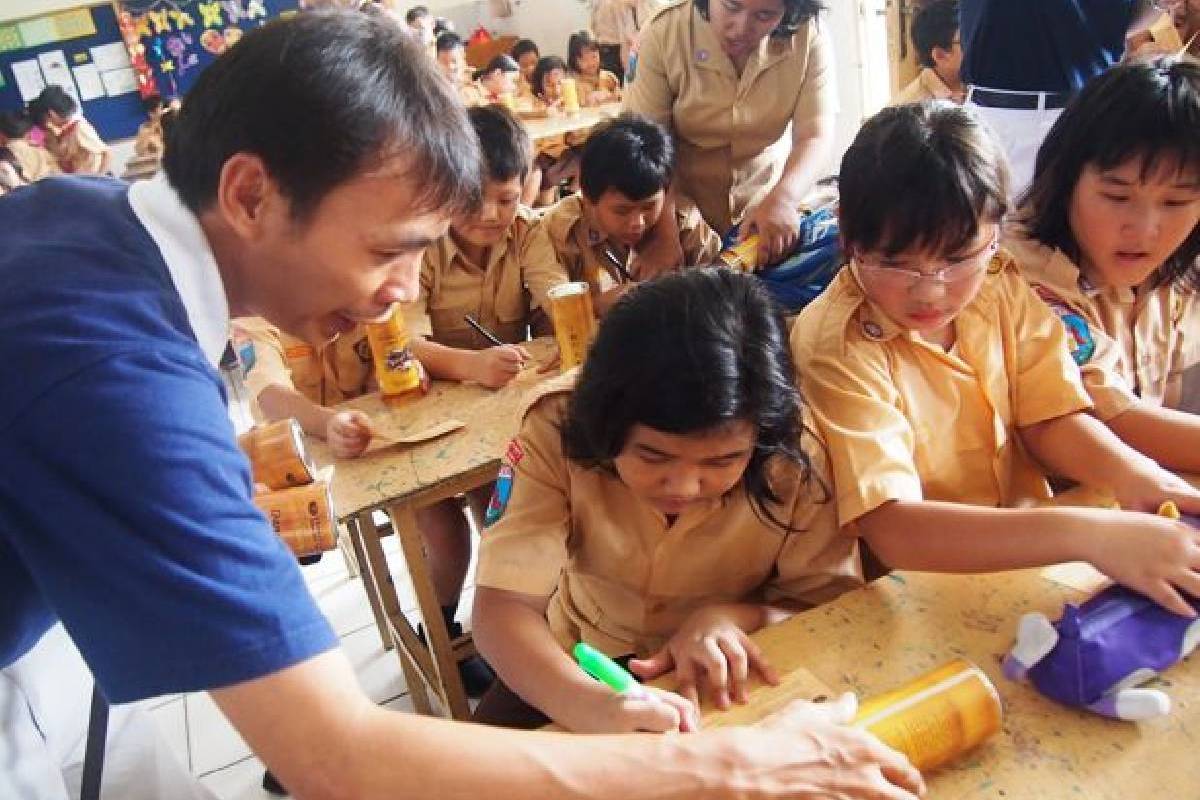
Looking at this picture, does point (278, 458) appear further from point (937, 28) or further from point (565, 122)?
point (565, 122)

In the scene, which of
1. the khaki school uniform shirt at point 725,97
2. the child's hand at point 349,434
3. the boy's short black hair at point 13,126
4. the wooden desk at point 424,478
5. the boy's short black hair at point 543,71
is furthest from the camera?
the boy's short black hair at point 543,71

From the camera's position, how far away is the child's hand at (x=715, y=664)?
92 centimetres

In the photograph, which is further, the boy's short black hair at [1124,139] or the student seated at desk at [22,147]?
the student seated at desk at [22,147]

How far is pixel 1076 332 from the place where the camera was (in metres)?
1.34

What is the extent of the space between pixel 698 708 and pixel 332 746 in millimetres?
431

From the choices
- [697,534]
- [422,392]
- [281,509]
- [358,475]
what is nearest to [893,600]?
[697,534]

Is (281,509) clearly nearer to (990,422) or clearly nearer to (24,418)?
(24,418)

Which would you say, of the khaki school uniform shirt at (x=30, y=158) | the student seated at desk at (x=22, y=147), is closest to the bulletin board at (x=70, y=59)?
the student seated at desk at (x=22, y=147)

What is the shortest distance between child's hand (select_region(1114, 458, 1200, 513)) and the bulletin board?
27.3ft

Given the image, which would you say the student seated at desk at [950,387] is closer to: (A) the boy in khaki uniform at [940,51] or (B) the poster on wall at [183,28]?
(A) the boy in khaki uniform at [940,51]

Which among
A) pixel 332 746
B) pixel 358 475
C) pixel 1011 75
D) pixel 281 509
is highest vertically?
pixel 1011 75

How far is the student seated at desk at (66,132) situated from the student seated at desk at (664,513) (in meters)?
7.14

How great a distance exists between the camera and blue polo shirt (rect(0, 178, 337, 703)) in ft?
1.78

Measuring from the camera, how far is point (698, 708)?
2.98ft
